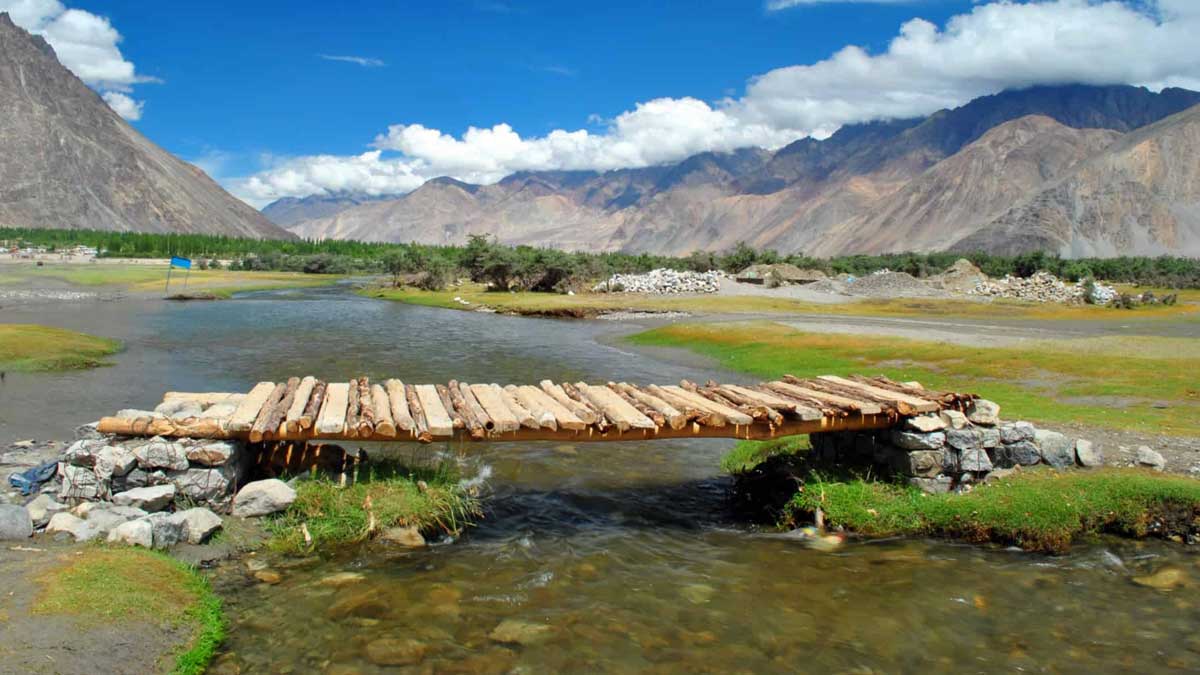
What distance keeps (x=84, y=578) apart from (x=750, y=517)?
948 centimetres

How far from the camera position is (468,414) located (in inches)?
454

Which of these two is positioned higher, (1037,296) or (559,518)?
(1037,296)

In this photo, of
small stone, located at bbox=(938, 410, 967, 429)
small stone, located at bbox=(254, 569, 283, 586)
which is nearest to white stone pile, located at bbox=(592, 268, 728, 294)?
small stone, located at bbox=(938, 410, 967, 429)

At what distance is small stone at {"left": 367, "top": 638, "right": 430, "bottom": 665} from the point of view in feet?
26.1

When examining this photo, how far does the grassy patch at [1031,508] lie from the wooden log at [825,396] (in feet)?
4.79

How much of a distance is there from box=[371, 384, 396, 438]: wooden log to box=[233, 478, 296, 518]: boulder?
1.68 meters

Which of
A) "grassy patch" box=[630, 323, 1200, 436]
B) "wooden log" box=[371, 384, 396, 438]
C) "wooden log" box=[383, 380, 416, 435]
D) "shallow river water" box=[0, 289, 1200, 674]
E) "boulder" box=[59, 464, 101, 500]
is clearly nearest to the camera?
"shallow river water" box=[0, 289, 1200, 674]

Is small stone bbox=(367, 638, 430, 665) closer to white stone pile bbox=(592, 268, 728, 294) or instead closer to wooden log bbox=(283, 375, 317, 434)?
wooden log bbox=(283, 375, 317, 434)

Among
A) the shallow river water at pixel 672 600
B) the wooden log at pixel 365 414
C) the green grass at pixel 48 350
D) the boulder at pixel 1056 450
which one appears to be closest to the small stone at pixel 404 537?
the shallow river water at pixel 672 600

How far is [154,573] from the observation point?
8617mm

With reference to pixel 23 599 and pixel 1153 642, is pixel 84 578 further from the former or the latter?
pixel 1153 642

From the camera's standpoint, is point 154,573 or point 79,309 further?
point 79,309

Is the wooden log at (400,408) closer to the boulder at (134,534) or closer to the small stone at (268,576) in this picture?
the small stone at (268,576)

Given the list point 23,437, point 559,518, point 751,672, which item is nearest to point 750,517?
point 559,518
